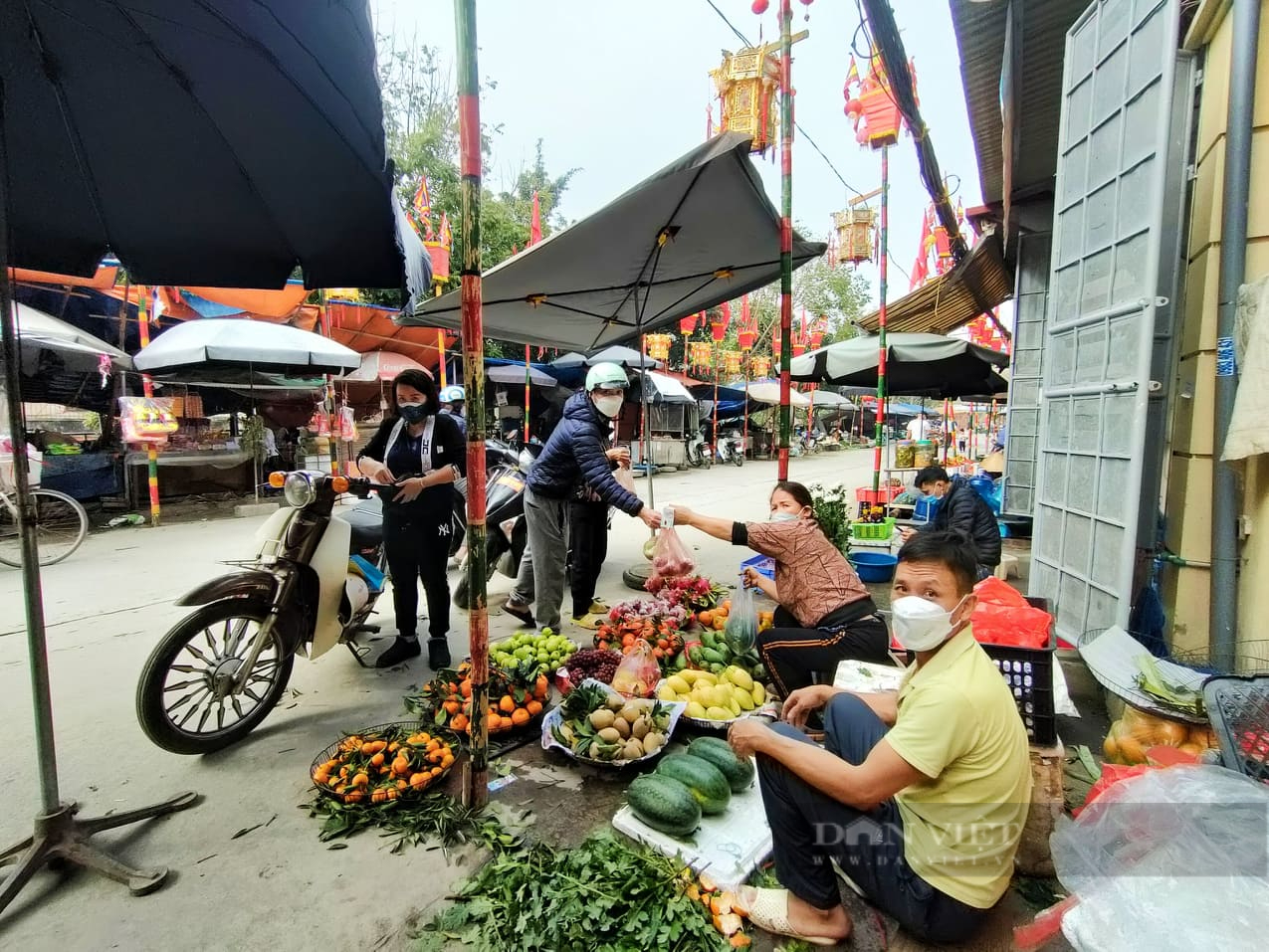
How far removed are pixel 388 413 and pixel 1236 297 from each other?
15.2 feet

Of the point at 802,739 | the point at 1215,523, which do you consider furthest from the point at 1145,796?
the point at 1215,523

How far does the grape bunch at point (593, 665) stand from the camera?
3.29m

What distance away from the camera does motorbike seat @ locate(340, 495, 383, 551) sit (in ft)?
14.2

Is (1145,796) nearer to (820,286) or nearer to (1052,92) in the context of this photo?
(1052,92)

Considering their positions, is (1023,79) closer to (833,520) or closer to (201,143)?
(833,520)

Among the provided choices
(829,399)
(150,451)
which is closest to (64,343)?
(150,451)

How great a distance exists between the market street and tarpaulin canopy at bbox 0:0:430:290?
2.33m

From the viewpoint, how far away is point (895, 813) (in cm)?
173

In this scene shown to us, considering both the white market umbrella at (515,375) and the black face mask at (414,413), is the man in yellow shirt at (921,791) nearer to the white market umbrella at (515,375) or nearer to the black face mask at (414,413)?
the black face mask at (414,413)

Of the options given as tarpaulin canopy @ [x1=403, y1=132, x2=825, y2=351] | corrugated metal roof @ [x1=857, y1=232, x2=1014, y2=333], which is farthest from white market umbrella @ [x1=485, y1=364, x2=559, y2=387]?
corrugated metal roof @ [x1=857, y1=232, x2=1014, y2=333]

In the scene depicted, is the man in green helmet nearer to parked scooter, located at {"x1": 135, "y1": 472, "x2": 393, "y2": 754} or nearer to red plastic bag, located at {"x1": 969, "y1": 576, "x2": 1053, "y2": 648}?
parked scooter, located at {"x1": 135, "y1": 472, "x2": 393, "y2": 754}

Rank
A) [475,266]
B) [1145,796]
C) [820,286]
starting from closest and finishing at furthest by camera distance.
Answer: [1145,796]
[475,266]
[820,286]

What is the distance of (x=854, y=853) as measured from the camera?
1705 millimetres

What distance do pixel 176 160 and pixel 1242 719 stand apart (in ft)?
15.7
